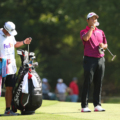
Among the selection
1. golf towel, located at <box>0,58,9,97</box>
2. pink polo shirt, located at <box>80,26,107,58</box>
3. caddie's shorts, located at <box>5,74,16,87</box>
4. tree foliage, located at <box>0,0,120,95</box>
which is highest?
tree foliage, located at <box>0,0,120,95</box>

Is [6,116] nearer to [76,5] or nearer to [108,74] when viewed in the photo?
[76,5]

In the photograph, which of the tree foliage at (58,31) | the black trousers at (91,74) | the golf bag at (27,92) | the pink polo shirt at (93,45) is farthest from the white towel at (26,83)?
the tree foliage at (58,31)

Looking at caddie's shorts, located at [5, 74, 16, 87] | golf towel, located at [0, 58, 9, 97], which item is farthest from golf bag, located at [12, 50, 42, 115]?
golf towel, located at [0, 58, 9, 97]

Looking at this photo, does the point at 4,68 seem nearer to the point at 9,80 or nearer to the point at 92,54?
the point at 9,80

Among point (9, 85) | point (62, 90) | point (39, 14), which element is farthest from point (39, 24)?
point (9, 85)

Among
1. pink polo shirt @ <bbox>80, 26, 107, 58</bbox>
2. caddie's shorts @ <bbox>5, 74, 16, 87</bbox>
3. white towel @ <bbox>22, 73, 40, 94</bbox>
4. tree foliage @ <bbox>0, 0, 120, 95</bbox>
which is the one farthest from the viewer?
tree foliage @ <bbox>0, 0, 120, 95</bbox>

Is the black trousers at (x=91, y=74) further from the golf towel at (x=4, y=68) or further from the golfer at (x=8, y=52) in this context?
the golf towel at (x=4, y=68)

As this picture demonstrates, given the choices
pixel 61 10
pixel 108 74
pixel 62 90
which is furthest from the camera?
pixel 108 74

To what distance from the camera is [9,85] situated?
272 inches

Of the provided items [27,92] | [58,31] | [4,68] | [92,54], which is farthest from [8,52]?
[58,31]

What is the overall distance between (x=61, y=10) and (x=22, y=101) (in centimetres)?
2162

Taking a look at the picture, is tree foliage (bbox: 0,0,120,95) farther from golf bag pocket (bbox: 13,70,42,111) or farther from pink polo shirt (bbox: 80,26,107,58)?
golf bag pocket (bbox: 13,70,42,111)

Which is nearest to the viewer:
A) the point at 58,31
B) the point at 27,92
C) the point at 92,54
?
the point at 27,92

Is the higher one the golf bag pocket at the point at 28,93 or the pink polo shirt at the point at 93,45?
the pink polo shirt at the point at 93,45
